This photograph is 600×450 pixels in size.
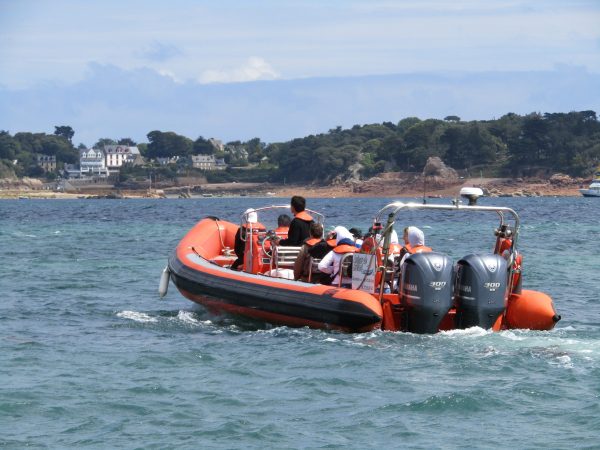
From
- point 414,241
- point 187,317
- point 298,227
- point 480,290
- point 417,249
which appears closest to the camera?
point 480,290

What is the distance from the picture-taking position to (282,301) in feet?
42.3

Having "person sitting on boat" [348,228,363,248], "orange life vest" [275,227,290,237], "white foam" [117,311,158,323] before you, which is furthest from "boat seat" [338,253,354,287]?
"white foam" [117,311,158,323]

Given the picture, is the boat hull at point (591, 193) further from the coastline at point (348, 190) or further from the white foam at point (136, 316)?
the white foam at point (136, 316)

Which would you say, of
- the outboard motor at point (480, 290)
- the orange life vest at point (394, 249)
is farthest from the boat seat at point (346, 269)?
the outboard motor at point (480, 290)

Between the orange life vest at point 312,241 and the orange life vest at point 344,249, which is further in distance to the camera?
the orange life vest at point 312,241

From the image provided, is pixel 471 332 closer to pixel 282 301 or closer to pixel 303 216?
pixel 282 301

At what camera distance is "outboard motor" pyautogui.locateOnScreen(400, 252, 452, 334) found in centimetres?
1181

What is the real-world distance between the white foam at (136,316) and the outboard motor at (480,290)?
15.4 ft

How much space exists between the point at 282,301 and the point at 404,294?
5.07 ft

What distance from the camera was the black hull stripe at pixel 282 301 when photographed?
12.1 m

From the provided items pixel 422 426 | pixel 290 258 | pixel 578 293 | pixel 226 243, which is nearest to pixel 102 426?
pixel 422 426

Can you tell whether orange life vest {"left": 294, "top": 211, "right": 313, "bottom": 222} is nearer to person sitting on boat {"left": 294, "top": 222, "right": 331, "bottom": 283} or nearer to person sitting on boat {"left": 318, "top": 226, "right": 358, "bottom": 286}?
person sitting on boat {"left": 294, "top": 222, "right": 331, "bottom": 283}

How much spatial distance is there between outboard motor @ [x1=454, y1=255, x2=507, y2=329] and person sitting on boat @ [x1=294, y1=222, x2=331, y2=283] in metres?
→ 1.85

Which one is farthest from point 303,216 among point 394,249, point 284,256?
point 394,249
